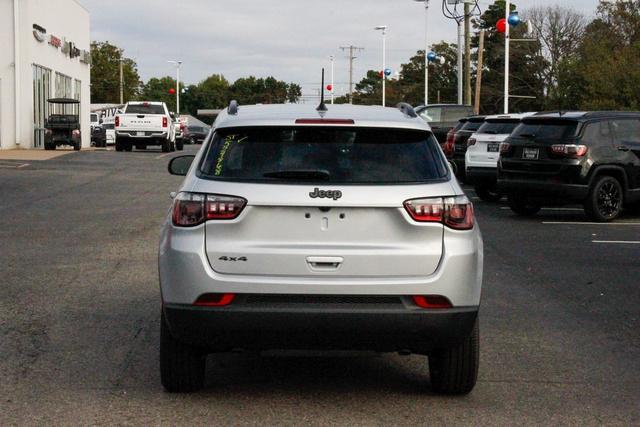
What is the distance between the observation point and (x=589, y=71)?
178ft

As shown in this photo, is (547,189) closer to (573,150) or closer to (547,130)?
(573,150)

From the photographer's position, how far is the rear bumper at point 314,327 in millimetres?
5602

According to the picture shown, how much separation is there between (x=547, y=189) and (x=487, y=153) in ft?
14.5

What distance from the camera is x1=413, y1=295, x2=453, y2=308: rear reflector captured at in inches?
224

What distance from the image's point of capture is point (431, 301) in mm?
5723

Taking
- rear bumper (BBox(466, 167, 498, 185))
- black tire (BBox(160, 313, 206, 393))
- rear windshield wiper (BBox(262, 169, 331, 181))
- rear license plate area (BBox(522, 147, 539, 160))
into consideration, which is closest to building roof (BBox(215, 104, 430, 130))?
rear windshield wiper (BBox(262, 169, 331, 181))

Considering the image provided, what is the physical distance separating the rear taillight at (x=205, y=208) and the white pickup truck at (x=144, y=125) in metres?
38.3

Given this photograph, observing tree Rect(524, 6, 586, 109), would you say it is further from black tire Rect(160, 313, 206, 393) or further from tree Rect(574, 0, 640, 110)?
black tire Rect(160, 313, 206, 393)

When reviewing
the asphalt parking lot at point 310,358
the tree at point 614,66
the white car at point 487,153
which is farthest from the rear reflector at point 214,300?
the tree at point 614,66

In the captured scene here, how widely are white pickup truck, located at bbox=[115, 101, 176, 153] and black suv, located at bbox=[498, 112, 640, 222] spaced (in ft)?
89.2

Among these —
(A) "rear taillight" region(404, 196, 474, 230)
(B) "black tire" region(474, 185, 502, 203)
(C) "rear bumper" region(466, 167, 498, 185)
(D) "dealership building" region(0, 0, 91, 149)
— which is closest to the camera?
(A) "rear taillight" region(404, 196, 474, 230)

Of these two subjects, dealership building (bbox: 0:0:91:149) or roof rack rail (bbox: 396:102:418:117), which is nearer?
roof rack rail (bbox: 396:102:418:117)

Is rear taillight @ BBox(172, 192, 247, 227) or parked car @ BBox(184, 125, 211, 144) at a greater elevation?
parked car @ BBox(184, 125, 211, 144)

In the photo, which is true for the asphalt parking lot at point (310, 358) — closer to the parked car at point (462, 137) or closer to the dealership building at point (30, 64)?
the parked car at point (462, 137)
